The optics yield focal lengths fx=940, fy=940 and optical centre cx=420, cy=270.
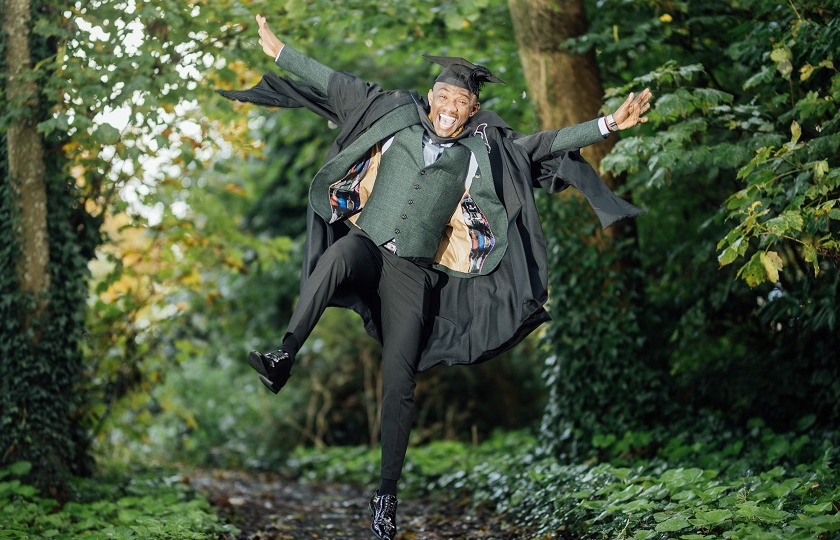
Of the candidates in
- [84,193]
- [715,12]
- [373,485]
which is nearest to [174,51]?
[84,193]

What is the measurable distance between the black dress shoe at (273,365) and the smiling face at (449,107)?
134 cm

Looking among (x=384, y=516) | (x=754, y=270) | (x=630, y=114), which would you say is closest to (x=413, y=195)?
(x=630, y=114)

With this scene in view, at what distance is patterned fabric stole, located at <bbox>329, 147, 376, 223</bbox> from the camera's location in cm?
469

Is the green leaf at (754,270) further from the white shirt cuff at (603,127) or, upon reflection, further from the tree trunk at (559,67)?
the tree trunk at (559,67)

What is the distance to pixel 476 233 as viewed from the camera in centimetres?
469

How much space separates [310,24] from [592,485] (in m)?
4.26

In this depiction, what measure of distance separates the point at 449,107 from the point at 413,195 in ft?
1.50

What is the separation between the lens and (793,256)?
7.50 m

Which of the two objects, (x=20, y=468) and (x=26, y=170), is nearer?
(x=20, y=468)

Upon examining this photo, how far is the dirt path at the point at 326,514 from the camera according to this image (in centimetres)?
593

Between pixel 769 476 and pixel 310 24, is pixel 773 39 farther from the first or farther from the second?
pixel 310 24

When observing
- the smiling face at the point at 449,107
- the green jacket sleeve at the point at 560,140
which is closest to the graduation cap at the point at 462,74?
the smiling face at the point at 449,107

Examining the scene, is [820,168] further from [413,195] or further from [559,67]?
[559,67]

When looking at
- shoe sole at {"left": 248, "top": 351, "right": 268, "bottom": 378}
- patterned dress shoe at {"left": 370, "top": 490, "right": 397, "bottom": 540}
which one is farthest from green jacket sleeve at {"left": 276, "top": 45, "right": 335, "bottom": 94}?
patterned dress shoe at {"left": 370, "top": 490, "right": 397, "bottom": 540}
